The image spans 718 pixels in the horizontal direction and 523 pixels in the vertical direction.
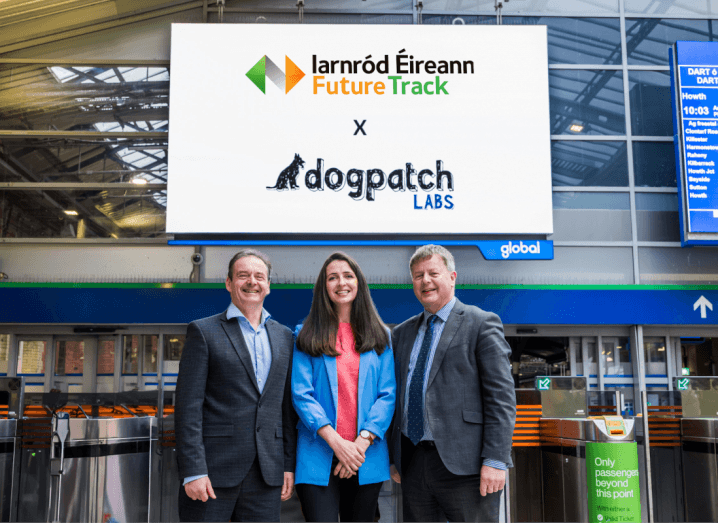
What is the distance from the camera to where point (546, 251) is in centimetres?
913

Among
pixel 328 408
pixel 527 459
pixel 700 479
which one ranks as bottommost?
pixel 700 479

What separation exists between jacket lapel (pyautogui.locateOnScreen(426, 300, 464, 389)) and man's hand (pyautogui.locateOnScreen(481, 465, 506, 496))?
0.40 m

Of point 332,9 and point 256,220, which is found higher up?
point 332,9

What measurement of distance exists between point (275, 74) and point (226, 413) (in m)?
7.60

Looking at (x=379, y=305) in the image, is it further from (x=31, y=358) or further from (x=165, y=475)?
(x=31, y=358)

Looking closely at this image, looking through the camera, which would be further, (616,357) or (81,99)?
(81,99)

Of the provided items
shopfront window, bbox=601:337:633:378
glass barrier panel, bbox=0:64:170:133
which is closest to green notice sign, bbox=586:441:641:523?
shopfront window, bbox=601:337:633:378

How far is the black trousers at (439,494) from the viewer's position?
2607 mm

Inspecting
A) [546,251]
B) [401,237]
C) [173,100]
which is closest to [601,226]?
[546,251]

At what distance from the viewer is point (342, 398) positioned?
2738 millimetres

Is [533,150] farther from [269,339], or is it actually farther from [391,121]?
[269,339]

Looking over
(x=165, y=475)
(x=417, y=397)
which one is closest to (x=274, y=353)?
(x=417, y=397)

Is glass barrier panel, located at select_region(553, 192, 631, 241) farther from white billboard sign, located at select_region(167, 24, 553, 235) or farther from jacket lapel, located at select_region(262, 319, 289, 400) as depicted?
jacket lapel, located at select_region(262, 319, 289, 400)

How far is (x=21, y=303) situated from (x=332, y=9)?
647cm
